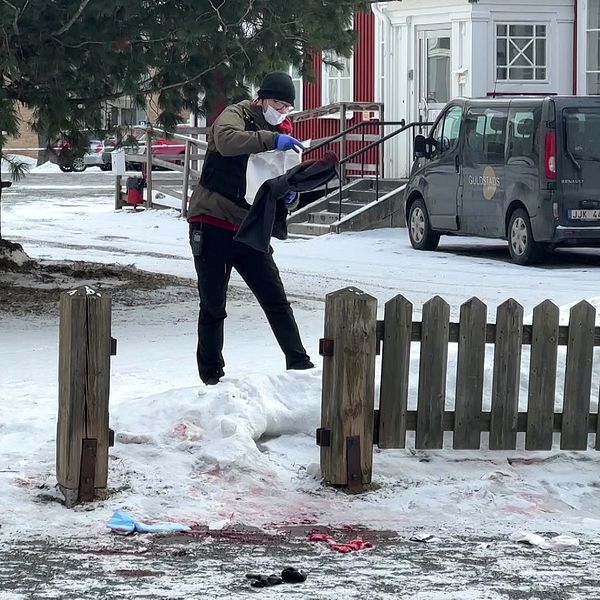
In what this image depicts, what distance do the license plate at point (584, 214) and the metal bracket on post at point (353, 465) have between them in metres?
9.99

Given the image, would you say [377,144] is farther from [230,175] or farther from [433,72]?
[230,175]

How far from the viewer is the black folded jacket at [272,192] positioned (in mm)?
8125

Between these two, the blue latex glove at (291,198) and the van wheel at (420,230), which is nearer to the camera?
the blue latex glove at (291,198)

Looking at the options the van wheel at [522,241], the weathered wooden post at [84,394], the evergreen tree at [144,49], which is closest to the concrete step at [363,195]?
the van wheel at [522,241]

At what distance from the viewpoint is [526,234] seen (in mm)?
16844

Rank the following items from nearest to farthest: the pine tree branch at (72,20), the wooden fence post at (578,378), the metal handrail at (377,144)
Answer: the wooden fence post at (578,378) < the pine tree branch at (72,20) < the metal handrail at (377,144)

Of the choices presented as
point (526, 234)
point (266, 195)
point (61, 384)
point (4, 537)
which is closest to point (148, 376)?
point (266, 195)

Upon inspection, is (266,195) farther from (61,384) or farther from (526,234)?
(526,234)

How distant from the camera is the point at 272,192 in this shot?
321 inches

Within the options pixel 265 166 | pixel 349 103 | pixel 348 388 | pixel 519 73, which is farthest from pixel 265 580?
pixel 349 103

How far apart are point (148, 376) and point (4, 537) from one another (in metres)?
3.40

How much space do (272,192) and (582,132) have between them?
9187 mm

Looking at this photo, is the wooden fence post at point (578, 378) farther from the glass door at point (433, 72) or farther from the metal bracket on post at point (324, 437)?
the glass door at point (433, 72)

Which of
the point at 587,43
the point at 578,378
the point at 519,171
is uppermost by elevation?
the point at 587,43
